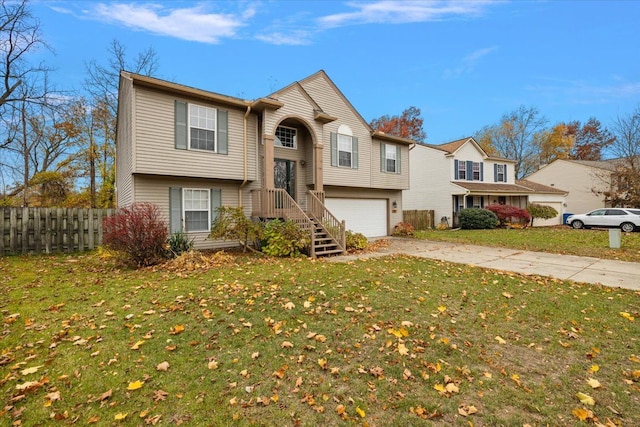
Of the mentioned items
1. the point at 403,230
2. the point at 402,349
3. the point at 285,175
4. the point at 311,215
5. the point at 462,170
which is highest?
the point at 462,170

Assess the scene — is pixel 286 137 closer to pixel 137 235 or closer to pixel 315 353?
pixel 137 235

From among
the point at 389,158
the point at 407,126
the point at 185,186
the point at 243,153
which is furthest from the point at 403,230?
the point at 407,126

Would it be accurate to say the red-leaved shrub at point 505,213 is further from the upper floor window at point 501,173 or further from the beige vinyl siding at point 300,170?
the beige vinyl siding at point 300,170

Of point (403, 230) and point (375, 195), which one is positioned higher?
point (375, 195)

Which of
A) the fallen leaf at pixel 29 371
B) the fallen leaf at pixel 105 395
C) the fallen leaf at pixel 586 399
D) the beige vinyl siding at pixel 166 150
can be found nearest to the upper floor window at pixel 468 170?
the beige vinyl siding at pixel 166 150

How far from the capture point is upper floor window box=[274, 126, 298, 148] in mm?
13625

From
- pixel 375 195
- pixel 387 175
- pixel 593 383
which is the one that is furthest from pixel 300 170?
pixel 593 383

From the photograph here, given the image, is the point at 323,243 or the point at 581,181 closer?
the point at 323,243

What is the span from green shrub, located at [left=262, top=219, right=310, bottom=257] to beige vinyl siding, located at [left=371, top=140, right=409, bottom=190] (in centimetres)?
728

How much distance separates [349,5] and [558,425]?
47.9 ft

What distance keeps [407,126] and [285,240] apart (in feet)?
107

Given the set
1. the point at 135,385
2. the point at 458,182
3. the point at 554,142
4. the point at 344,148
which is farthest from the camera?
the point at 554,142

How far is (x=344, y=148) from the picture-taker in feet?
49.3

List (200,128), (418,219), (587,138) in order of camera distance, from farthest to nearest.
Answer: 1. (587,138)
2. (418,219)
3. (200,128)
